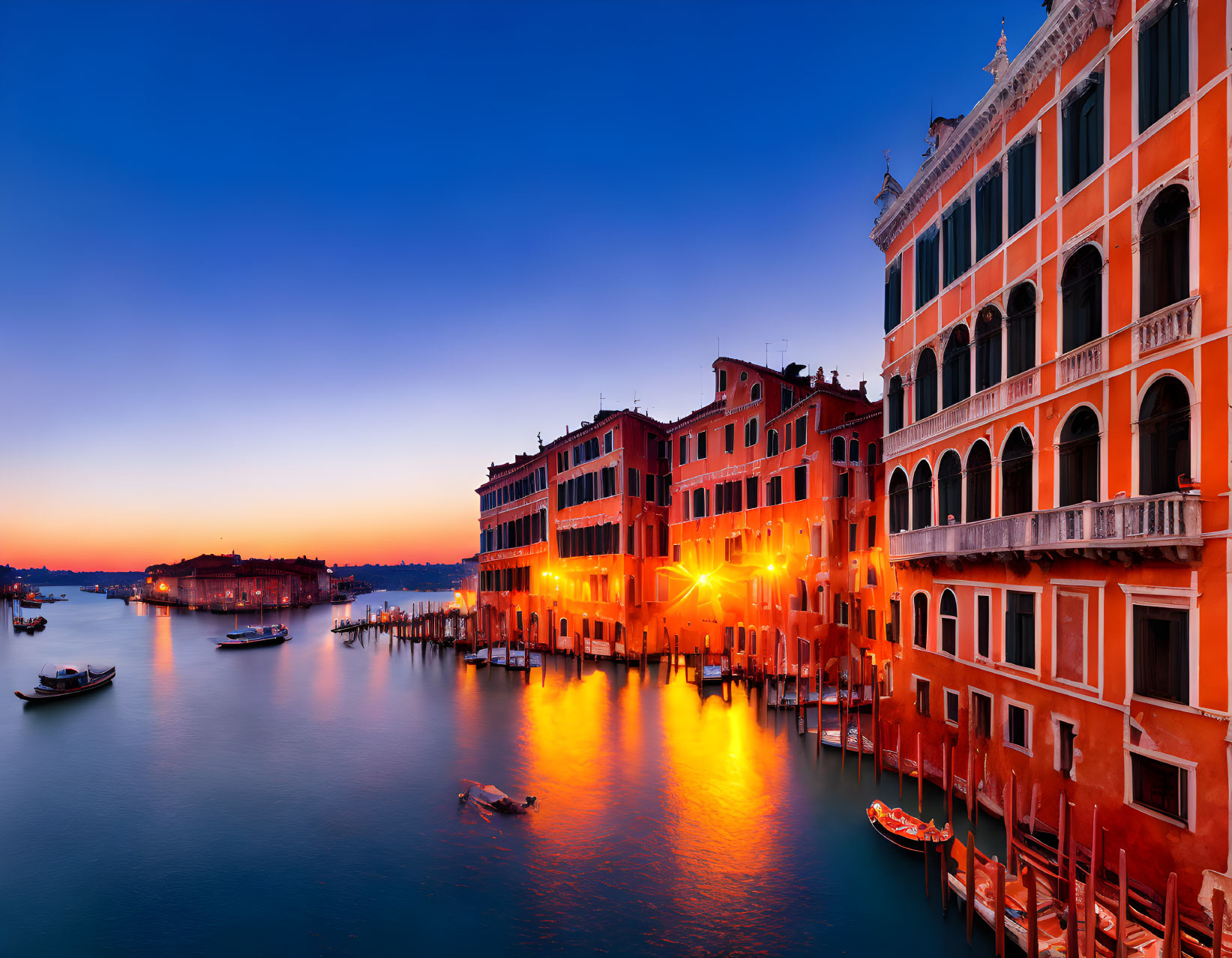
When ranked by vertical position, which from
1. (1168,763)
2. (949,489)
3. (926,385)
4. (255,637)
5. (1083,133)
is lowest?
(255,637)

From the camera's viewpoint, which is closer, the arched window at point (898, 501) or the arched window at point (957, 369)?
the arched window at point (957, 369)

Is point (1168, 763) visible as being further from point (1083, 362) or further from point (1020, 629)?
point (1083, 362)

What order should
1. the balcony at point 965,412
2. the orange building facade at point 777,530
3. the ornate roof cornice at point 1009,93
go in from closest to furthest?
1. the ornate roof cornice at point 1009,93
2. the balcony at point 965,412
3. the orange building facade at point 777,530

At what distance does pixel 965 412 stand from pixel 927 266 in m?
4.37

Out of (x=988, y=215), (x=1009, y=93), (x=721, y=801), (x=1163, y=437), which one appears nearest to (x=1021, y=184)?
(x=988, y=215)

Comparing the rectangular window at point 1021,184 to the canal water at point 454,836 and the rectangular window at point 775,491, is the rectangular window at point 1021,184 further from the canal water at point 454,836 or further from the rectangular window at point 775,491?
the rectangular window at point 775,491

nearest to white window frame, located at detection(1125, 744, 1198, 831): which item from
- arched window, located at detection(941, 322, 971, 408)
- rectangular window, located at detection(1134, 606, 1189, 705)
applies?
rectangular window, located at detection(1134, 606, 1189, 705)

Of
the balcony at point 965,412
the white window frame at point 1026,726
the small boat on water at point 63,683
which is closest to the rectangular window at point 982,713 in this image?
the white window frame at point 1026,726

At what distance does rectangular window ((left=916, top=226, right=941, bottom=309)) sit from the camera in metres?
17.5

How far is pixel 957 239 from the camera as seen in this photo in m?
16.6

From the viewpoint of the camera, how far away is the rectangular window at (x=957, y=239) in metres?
16.1

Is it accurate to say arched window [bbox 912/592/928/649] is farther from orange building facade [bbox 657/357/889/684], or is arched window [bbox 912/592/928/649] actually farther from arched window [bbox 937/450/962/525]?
orange building facade [bbox 657/357/889/684]

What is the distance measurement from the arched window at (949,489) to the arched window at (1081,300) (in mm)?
4036

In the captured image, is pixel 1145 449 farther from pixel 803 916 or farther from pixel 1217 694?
pixel 803 916
